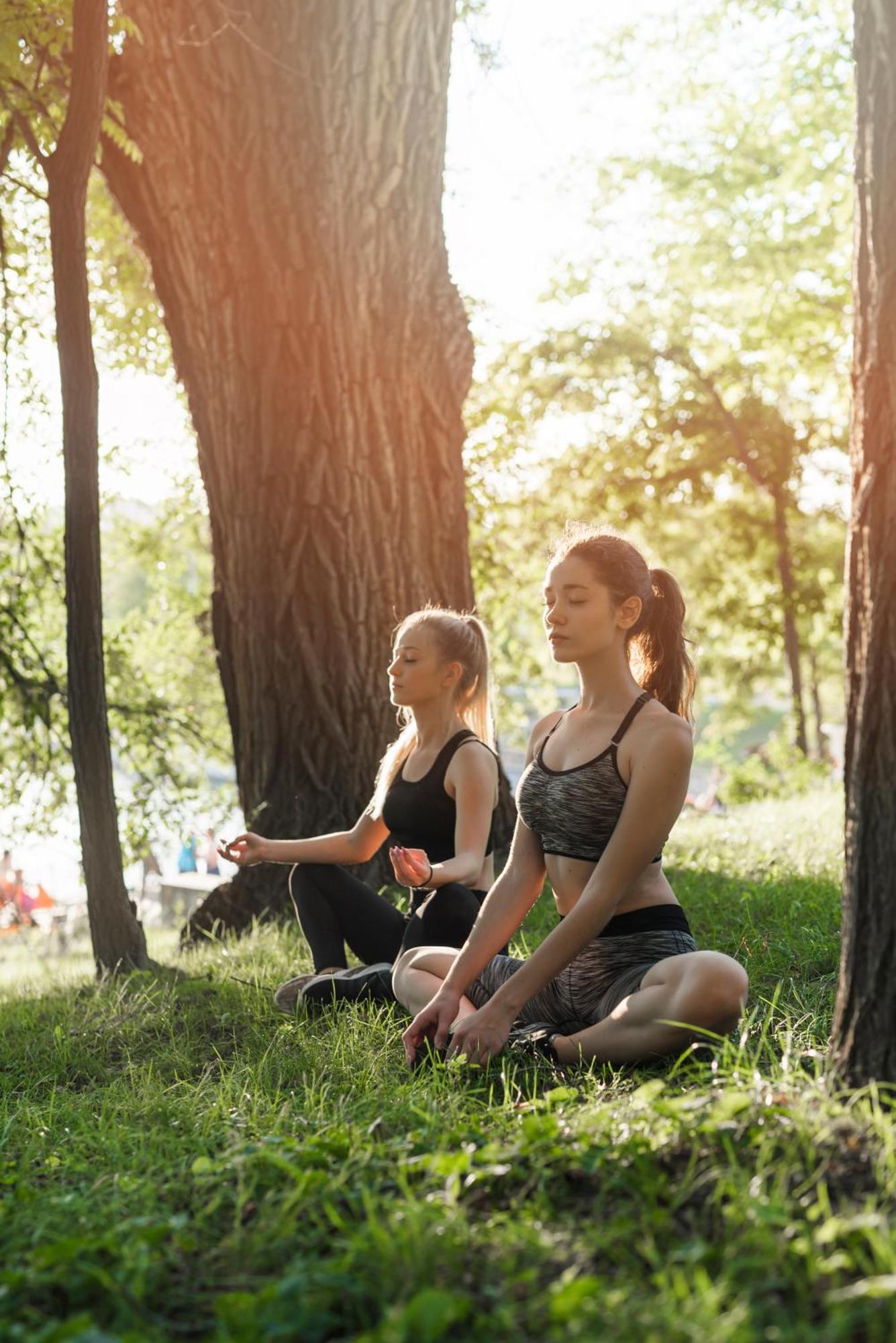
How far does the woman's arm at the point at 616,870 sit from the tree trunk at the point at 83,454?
291cm

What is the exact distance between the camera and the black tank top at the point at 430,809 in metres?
5.14

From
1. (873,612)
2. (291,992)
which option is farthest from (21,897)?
(873,612)

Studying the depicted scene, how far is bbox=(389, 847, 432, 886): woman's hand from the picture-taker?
14.3 ft

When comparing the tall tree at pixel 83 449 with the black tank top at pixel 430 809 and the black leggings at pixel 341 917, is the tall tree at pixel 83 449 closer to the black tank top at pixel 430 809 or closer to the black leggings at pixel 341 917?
the black leggings at pixel 341 917

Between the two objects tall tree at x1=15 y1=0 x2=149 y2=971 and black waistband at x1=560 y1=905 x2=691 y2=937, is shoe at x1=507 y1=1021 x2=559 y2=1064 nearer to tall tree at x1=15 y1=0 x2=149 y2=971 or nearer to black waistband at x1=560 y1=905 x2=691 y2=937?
black waistband at x1=560 y1=905 x2=691 y2=937

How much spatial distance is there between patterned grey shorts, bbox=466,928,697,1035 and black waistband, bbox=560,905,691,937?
A: 0.01 meters

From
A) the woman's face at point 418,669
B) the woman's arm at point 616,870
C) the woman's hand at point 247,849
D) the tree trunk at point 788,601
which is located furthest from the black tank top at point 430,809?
the tree trunk at point 788,601

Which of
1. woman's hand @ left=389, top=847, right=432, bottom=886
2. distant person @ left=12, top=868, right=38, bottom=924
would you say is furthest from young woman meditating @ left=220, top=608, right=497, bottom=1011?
distant person @ left=12, top=868, right=38, bottom=924

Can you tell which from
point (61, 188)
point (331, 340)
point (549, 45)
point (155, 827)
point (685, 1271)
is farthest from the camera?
point (549, 45)

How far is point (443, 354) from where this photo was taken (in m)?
7.70

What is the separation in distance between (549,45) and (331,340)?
1296 cm

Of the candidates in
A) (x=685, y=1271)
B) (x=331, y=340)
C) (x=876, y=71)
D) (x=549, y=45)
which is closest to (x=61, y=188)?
(x=331, y=340)

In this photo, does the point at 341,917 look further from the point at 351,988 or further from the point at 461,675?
the point at 461,675

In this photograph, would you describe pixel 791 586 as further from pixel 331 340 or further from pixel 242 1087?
pixel 242 1087
